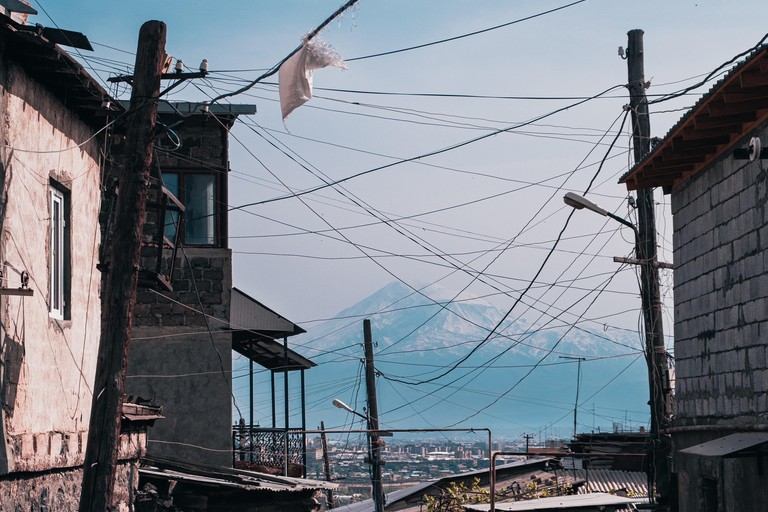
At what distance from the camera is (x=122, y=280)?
10477 millimetres

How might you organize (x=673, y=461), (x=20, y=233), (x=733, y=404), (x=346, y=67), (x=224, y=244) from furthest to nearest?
1. (x=224, y=244)
2. (x=673, y=461)
3. (x=733, y=404)
4. (x=346, y=67)
5. (x=20, y=233)

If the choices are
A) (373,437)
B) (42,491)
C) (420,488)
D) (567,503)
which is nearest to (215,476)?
(42,491)

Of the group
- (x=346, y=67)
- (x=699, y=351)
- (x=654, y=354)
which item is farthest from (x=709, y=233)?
(x=346, y=67)

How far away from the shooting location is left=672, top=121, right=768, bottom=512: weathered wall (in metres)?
12.6

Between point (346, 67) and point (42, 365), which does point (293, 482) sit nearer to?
point (42, 365)

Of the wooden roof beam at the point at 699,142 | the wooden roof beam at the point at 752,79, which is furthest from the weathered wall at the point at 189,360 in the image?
the wooden roof beam at the point at 752,79

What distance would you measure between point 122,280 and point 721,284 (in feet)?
29.4

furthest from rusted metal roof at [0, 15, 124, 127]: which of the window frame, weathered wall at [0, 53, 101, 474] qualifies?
the window frame

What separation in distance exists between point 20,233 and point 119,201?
46.6 inches

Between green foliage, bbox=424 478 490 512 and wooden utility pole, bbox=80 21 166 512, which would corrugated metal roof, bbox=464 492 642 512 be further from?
wooden utility pole, bbox=80 21 166 512

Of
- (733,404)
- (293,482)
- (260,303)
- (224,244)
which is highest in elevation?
(224,244)

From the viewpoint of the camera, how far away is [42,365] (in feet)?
36.8

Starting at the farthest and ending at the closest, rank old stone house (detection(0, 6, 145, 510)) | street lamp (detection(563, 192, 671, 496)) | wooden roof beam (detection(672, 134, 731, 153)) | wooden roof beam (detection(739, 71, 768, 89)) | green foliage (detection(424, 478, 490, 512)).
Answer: green foliage (detection(424, 478, 490, 512)) < street lamp (detection(563, 192, 671, 496)) < wooden roof beam (detection(672, 134, 731, 153)) < wooden roof beam (detection(739, 71, 768, 89)) < old stone house (detection(0, 6, 145, 510))

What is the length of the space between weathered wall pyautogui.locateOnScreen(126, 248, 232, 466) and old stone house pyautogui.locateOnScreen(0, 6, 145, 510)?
→ 6.19 metres
